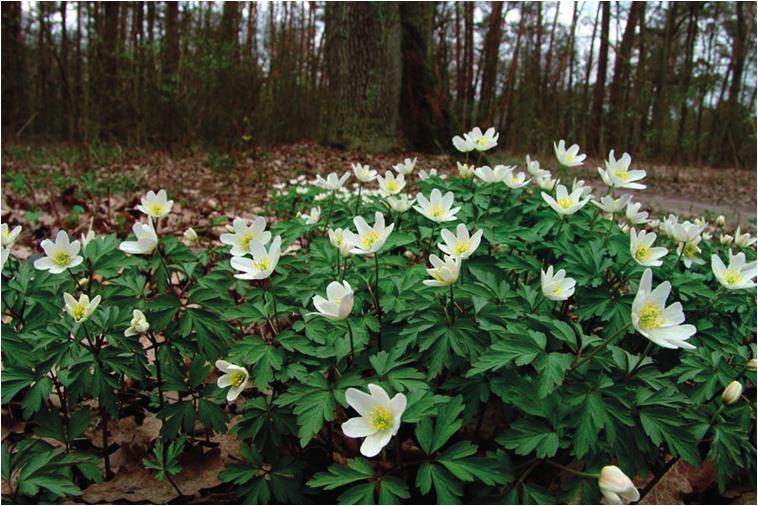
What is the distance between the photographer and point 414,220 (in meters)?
1.99

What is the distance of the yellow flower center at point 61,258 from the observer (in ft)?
5.00

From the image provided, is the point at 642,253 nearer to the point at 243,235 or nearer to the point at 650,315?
the point at 650,315

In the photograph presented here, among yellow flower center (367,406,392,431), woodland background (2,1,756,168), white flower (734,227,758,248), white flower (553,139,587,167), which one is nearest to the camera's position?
yellow flower center (367,406,392,431)

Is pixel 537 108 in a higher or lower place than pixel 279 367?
higher

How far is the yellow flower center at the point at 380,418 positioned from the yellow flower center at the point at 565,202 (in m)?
0.97

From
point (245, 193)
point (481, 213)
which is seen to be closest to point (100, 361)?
point (481, 213)

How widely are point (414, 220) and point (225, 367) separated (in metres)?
0.97

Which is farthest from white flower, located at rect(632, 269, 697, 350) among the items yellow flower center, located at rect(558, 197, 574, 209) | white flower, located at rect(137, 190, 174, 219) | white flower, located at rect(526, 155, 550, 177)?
white flower, located at rect(137, 190, 174, 219)

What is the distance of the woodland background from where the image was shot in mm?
7418

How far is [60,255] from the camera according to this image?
153 centimetres

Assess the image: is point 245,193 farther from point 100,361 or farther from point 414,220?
point 100,361

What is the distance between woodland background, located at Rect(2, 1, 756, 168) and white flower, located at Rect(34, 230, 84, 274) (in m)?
4.17

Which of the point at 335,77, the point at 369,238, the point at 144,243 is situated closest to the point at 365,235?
the point at 369,238

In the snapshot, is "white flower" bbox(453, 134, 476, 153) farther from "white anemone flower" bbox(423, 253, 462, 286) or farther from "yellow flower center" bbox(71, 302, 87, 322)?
"yellow flower center" bbox(71, 302, 87, 322)
